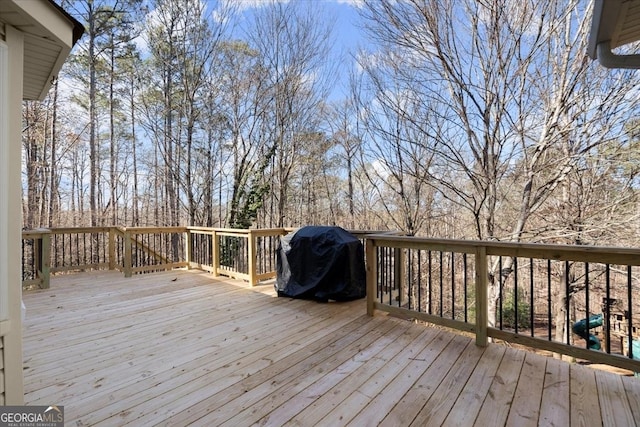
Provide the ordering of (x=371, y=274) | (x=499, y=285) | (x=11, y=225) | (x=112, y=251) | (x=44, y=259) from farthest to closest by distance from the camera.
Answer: (x=112, y=251) < (x=44, y=259) < (x=499, y=285) < (x=371, y=274) < (x=11, y=225)

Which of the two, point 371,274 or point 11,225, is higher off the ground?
point 11,225

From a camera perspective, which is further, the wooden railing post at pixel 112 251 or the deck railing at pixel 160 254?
the wooden railing post at pixel 112 251

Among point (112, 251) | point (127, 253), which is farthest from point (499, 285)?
point (112, 251)

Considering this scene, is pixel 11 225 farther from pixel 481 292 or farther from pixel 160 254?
pixel 160 254

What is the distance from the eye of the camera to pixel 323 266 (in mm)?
4047

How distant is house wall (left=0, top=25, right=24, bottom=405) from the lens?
1.52 m

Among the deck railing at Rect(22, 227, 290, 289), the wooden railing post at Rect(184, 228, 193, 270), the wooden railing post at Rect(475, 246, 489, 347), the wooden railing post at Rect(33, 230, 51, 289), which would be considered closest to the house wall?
the wooden railing post at Rect(475, 246, 489, 347)

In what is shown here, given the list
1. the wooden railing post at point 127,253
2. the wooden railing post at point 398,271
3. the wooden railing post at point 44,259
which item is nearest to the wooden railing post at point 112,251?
the wooden railing post at point 127,253

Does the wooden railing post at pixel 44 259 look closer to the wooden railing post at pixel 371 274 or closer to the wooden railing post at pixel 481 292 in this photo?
the wooden railing post at pixel 371 274

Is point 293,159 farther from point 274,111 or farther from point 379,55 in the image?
point 379,55

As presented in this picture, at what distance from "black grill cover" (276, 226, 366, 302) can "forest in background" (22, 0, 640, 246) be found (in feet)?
9.69

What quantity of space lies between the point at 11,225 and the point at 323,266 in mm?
3057

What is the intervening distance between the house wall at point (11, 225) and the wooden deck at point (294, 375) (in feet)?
1.40

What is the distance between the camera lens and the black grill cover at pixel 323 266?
3955 mm
